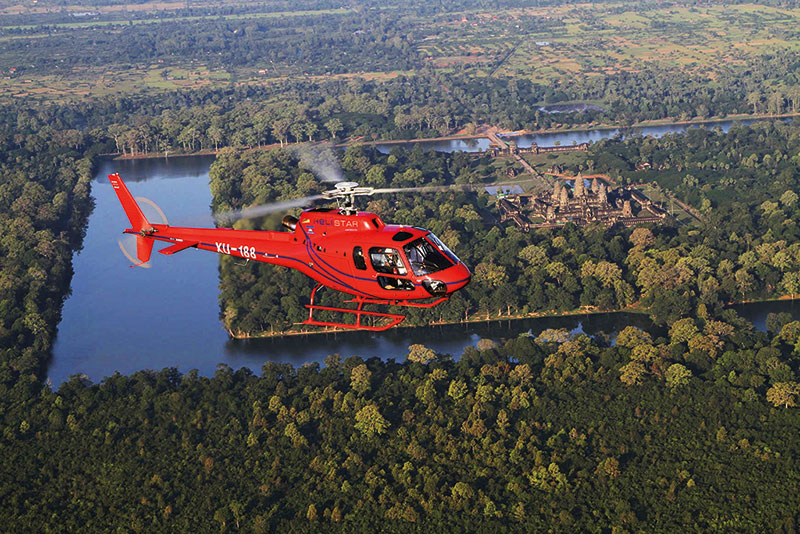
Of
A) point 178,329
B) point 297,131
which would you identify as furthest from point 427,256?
point 297,131

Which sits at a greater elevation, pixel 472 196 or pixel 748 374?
pixel 748 374

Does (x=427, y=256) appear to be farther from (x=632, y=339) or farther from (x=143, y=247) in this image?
(x=632, y=339)

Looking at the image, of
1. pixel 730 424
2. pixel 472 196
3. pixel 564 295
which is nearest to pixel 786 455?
pixel 730 424

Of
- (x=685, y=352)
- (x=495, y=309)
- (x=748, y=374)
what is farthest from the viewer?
(x=495, y=309)

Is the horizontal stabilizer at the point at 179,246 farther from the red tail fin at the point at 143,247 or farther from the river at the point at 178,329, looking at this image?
the river at the point at 178,329

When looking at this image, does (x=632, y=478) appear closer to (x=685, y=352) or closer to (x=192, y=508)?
(x=685, y=352)

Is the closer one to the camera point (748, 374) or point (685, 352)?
point (748, 374)

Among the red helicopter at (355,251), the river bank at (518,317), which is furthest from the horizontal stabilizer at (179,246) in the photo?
the river bank at (518,317)
